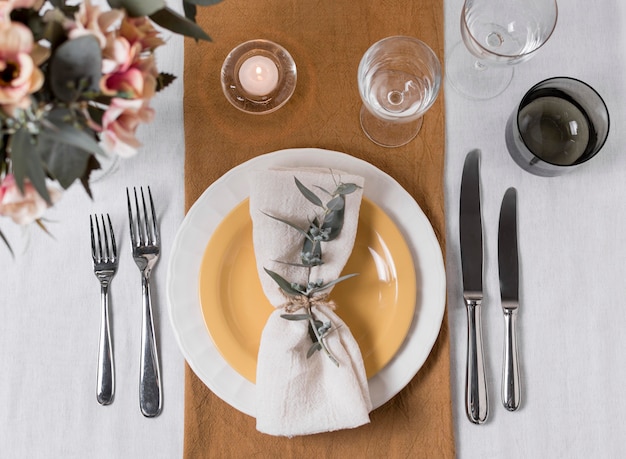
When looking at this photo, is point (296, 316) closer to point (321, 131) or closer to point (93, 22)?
point (321, 131)

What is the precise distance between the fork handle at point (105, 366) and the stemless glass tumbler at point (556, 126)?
575mm

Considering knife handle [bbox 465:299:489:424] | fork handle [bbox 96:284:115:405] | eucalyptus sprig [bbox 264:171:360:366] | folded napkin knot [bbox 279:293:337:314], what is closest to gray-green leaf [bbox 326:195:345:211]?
eucalyptus sprig [bbox 264:171:360:366]

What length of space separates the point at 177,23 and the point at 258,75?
9.3 inches

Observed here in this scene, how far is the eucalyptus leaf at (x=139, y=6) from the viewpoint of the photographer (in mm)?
426

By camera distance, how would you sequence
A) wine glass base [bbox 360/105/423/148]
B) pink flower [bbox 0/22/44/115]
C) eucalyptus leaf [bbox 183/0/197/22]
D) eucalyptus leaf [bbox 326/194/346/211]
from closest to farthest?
pink flower [bbox 0/22/44/115], eucalyptus leaf [bbox 183/0/197/22], eucalyptus leaf [bbox 326/194/346/211], wine glass base [bbox 360/105/423/148]

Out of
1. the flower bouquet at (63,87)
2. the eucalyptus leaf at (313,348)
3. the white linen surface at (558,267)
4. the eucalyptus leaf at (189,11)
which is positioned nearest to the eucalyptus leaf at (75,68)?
the flower bouquet at (63,87)

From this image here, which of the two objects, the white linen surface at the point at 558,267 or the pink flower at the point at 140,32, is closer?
the pink flower at the point at 140,32

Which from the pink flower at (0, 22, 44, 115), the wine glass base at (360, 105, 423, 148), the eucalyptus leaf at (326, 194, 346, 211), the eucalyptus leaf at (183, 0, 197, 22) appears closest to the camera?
the pink flower at (0, 22, 44, 115)

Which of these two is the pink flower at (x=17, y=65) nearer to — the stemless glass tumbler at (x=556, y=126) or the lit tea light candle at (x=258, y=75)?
the lit tea light candle at (x=258, y=75)

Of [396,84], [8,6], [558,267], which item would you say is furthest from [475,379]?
[8,6]

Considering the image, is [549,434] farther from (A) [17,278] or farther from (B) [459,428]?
(A) [17,278]

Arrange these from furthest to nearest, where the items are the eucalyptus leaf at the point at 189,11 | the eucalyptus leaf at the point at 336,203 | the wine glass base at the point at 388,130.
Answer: the wine glass base at the point at 388,130 → the eucalyptus leaf at the point at 336,203 → the eucalyptus leaf at the point at 189,11

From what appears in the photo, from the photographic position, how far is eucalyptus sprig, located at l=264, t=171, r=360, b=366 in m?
0.62

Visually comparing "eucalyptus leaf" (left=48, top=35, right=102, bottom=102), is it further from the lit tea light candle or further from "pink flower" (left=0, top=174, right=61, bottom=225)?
the lit tea light candle
